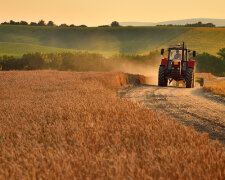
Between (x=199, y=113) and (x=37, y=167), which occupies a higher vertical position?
Answer: (x=37, y=167)

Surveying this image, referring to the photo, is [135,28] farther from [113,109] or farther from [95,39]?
[113,109]

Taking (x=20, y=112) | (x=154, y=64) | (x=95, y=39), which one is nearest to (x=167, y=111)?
(x=20, y=112)

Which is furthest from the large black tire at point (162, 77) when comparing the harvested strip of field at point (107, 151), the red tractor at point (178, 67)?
the harvested strip of field at point (107, 151)

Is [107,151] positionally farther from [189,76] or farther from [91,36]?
[91,36]

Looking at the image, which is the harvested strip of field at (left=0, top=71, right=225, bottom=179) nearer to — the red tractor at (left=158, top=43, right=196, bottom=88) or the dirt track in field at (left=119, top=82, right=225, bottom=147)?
the dirt track in field at (left=119, top=82, right=225, bottom=147)

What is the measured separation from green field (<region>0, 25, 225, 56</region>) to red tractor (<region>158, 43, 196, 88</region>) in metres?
65.7

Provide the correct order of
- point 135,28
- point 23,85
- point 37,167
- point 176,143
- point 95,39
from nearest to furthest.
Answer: point 37,167 < point 176,143 < point 23,85 < point 95,39 < point 135,28

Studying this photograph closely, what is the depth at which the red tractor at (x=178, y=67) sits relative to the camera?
20.8 m

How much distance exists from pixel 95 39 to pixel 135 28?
16.1 m

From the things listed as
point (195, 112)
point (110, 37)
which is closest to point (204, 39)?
point (110, 37)

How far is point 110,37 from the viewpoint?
110 m

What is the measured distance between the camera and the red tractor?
68.3ft

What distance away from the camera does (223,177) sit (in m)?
2.87

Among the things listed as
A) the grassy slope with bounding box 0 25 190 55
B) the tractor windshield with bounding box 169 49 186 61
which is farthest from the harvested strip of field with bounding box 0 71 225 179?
the grassy slope with bounding box 0 25 190 55
